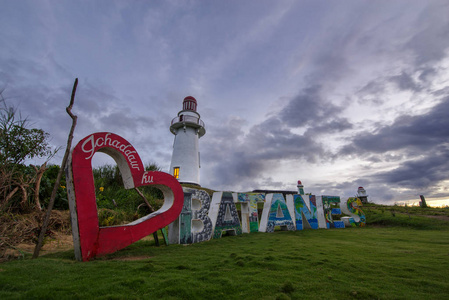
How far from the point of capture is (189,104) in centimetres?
2967

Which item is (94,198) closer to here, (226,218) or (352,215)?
(226,218)

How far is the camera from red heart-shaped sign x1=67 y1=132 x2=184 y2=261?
18.0ft

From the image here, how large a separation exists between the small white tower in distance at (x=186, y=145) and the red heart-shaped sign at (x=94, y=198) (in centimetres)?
1991

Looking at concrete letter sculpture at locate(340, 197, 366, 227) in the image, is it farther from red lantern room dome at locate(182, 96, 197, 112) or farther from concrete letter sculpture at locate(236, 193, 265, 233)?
red lantern room dome at locate(182, 96, 197, 112)

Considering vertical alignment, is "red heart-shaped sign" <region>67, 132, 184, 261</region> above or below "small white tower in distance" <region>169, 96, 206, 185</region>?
below

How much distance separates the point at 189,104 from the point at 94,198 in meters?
24.9

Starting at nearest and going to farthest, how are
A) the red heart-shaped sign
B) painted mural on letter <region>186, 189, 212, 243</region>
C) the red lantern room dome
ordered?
the red heart-shaped sign → painted mural on letter <region>186, 189, 212, 243</region> → the red lantern room dome

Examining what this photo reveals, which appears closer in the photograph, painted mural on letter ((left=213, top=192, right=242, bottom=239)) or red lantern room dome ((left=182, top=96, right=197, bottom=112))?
painted mural on letter ((left=213, top=192, right=242, bottom=239))

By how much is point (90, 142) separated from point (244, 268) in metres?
4.92

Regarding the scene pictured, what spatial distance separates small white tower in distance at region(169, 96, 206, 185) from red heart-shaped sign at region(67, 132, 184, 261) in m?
19.9

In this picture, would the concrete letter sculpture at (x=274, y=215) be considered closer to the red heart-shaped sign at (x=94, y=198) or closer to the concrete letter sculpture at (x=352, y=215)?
the concrete letter sculpture at (x=352, y=215)

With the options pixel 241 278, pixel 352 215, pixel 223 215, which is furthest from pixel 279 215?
pixel 241 278

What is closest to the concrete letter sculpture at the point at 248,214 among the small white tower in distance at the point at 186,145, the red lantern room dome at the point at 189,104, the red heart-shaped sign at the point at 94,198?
the red heart-shaped sign at the point at 94,198

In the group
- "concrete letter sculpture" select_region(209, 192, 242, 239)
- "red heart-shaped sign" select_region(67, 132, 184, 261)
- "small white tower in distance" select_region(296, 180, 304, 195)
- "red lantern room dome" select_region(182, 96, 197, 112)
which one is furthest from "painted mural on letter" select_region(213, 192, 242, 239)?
"small white tower in distance" select_region(296, 180, 304, 195)
